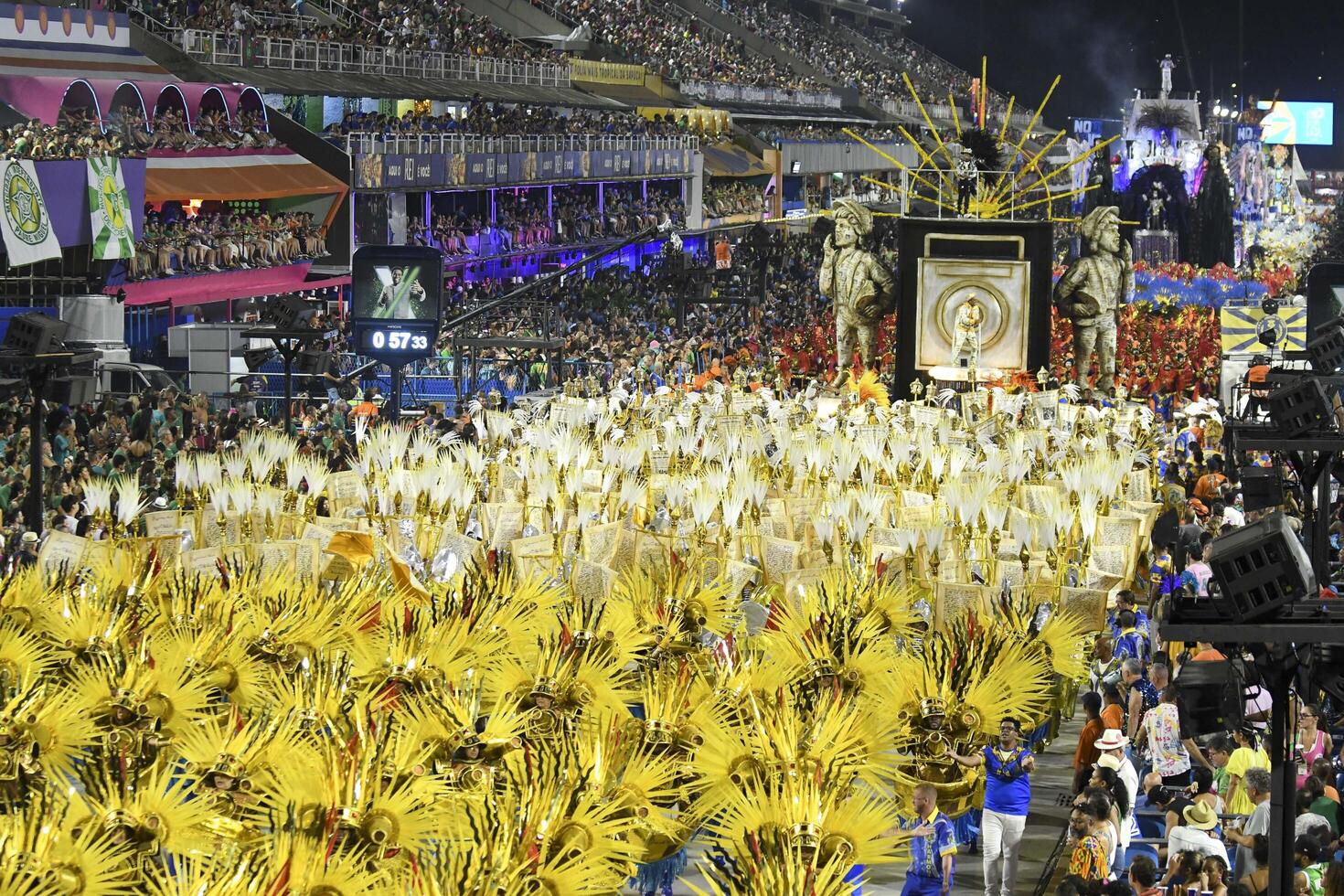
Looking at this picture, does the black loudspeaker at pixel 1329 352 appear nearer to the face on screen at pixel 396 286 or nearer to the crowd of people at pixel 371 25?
the face on screen at pixel 396 286

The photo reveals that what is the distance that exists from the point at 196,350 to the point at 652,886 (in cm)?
1983

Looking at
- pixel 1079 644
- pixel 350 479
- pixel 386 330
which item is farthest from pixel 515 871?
pixel 386 330

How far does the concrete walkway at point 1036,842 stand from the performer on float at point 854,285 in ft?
64.0

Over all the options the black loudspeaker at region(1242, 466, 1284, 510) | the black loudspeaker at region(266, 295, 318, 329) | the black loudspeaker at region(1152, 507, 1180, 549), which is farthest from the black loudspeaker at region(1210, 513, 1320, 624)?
the black loudspeaker at region(266, 295, 318, 329)

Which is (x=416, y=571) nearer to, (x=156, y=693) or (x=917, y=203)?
(x=156, y=693)

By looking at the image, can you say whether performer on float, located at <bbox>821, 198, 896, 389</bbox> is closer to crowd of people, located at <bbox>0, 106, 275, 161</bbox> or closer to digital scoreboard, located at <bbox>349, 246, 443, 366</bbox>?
crowd of people, located at <bbox>0, 106, 275, 161</bbox>

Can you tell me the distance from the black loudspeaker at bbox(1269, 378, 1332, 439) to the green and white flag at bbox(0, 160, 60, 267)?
17205 millimetres

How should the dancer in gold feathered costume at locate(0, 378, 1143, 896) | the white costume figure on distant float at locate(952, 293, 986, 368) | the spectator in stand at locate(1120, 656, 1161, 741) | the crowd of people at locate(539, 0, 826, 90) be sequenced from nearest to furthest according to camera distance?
the dancer in gold feathered costume at locate(0, 378, 1143, 896) → the spectator in stand at locate(1120, 656, 1161, 741) → the white costume figure on distant float at locate(952, 293, 986, 368) → the crowd of people at locate(539, 0, 826, 90)

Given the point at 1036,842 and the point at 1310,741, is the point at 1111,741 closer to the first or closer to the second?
the point at 1310,741

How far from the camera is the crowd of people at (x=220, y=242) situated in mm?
30969

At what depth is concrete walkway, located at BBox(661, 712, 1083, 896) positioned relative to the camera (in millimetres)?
11422

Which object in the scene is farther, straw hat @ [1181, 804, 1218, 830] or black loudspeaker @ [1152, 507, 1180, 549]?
black loudspeaker @ [1152, 507, 1180, 549]

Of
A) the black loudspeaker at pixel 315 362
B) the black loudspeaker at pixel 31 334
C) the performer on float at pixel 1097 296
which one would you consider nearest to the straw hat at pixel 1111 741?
the black loudspeaker at pixel 31 334

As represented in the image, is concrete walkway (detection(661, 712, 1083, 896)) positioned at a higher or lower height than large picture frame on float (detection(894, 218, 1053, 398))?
lower
